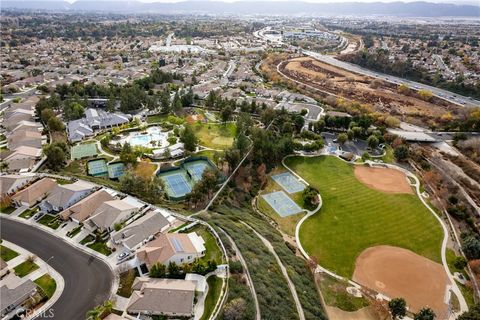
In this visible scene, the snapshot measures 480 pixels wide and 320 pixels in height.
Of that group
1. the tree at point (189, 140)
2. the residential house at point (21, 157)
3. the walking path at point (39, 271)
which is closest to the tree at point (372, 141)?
the tree at point (189, 140)

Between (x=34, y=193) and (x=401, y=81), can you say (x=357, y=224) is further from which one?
(x=401, y=81)

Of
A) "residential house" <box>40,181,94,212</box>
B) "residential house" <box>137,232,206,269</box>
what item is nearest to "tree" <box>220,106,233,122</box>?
"residential house" <box>40,181,94,212</box>

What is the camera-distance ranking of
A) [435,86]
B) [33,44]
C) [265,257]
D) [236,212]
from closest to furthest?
1. [265,257]
2. [236,212]
3. [435,86]
4. [33,44]

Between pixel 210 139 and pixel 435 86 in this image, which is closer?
pixel 210 139

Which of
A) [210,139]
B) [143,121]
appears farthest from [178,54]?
[210,139]

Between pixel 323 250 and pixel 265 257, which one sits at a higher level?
pixel 265 257

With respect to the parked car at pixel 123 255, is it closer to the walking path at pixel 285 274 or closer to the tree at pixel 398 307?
the walking path at pixel 285 274

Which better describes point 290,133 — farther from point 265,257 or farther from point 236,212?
point 265,257
